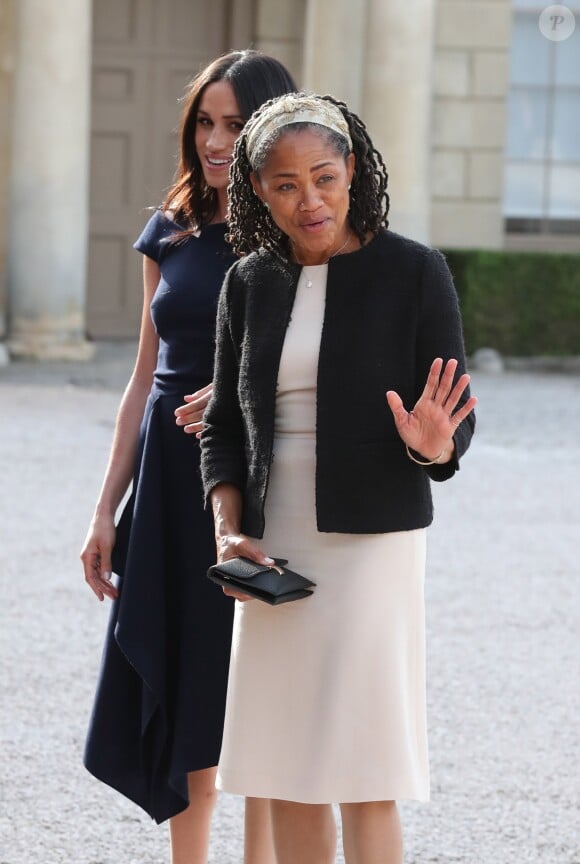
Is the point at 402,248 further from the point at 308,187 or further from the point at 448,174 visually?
the point at 448,174

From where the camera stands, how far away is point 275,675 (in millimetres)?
2770

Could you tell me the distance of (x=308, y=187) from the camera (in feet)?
8.86

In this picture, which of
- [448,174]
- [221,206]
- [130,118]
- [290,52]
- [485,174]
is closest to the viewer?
[221,206]

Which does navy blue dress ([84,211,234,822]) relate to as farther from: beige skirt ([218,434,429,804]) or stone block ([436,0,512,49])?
stone block ([436,0,512,49])

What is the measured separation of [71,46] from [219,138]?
35.5ft

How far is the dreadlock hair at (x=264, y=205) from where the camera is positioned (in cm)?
274

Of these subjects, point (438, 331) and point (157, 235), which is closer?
point (438, 331)

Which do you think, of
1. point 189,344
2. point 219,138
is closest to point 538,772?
point 189,344

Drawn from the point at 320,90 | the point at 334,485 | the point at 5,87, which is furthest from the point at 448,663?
the point at 5,87

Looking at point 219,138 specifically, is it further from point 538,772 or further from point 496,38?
point 496,38

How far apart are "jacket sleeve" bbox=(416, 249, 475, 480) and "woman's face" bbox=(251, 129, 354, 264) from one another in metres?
0.18

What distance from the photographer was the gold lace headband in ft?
8.93

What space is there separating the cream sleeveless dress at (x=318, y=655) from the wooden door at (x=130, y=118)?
42.8 feet

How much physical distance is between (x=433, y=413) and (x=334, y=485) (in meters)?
0.22
